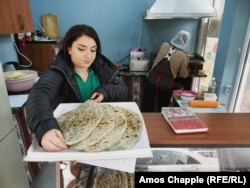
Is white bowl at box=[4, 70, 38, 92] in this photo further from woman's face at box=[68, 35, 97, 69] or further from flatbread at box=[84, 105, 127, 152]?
flatbread at box=[84, 105, 127, 152]

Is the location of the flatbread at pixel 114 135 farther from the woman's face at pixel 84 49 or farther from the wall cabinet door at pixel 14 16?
the wall cabinet door at pixel 14 16

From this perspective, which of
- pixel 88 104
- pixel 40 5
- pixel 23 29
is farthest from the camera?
pixel 40 5

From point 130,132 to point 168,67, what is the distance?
6.69ft

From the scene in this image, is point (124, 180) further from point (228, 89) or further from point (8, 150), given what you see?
point (228, 89)

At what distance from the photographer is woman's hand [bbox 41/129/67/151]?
0.46m

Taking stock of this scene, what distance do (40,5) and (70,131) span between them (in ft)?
9.37

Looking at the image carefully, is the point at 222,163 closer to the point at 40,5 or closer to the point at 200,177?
the point at 200,177

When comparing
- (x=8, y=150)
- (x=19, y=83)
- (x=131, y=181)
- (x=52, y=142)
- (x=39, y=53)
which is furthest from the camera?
(x=39, y=53)

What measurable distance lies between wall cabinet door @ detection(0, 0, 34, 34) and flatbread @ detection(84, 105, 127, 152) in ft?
4.83

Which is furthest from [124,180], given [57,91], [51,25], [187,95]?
[51,25]

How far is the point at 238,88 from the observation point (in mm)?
2484

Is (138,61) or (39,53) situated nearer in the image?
(39,53)

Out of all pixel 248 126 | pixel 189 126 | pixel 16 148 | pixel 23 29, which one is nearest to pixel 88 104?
pixel 189 126

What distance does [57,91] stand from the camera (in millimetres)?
751
